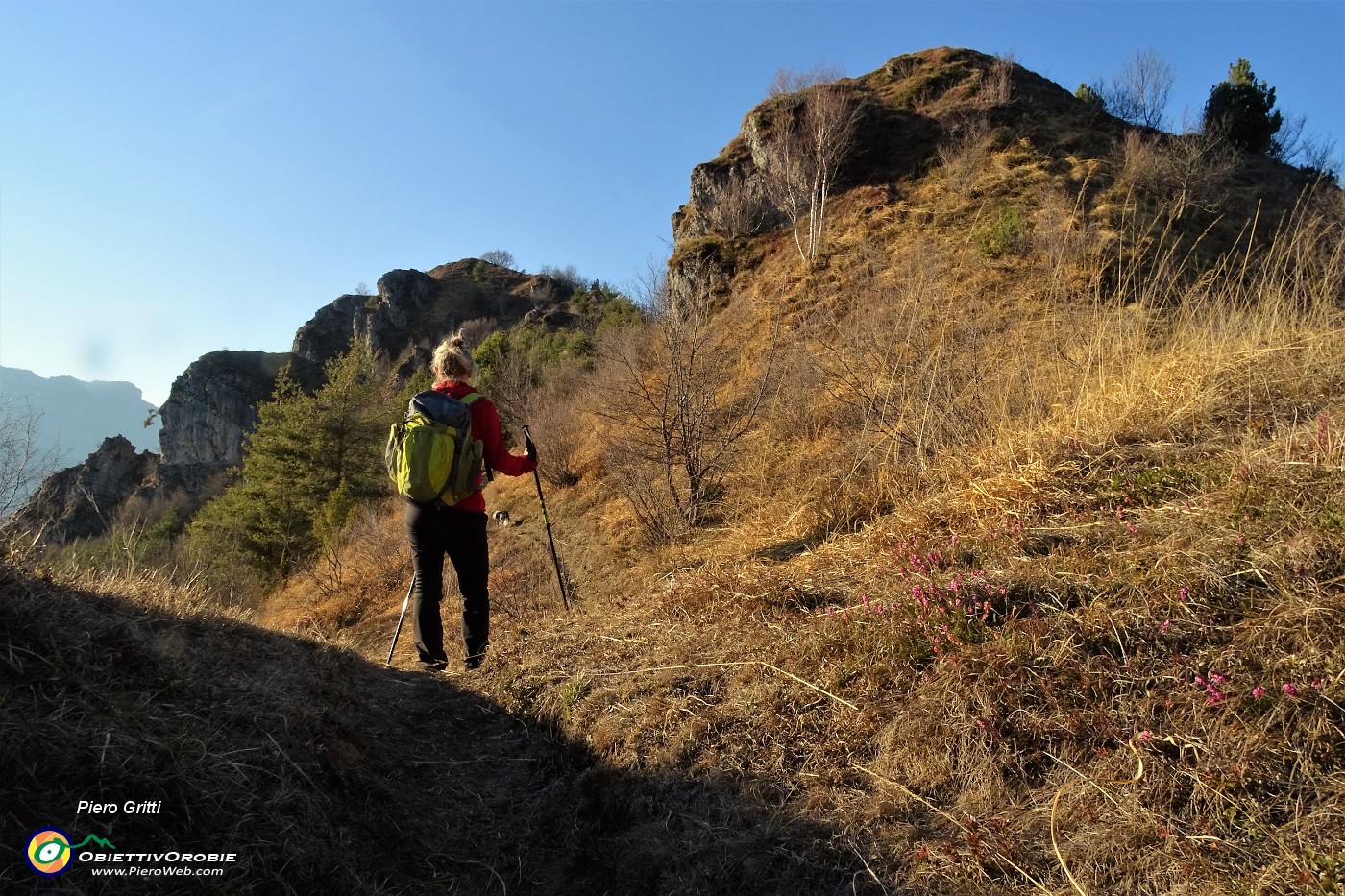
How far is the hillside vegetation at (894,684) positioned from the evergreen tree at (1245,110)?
2148 cm

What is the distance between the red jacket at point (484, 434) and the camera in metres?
4.16

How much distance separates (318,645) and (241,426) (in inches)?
2620

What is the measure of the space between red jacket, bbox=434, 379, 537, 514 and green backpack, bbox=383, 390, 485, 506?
0.08 metres

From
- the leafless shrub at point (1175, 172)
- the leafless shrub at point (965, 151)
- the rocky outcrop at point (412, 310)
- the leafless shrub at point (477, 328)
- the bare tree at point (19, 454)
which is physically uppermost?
the rocky outcrop at point (412, 310)

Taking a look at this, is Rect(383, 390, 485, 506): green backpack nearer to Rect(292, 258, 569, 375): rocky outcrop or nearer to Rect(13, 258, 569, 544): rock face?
Rect(13, 258, 569, 544): rock face

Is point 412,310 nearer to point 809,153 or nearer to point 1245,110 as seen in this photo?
point 809,153

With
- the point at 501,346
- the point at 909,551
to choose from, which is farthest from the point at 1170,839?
the point at 501,346

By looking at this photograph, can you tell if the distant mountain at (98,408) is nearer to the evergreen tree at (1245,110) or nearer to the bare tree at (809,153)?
the bare tree at (809,153)

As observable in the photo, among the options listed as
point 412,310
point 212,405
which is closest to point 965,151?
point 412,310

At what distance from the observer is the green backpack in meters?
3.86

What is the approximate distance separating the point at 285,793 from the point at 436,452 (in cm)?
212

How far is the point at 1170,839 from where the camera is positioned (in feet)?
5.49

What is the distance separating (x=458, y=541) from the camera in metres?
4.15

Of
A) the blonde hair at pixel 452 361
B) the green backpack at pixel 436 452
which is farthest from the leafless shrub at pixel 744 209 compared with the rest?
the green backpack at pixel 436 452
